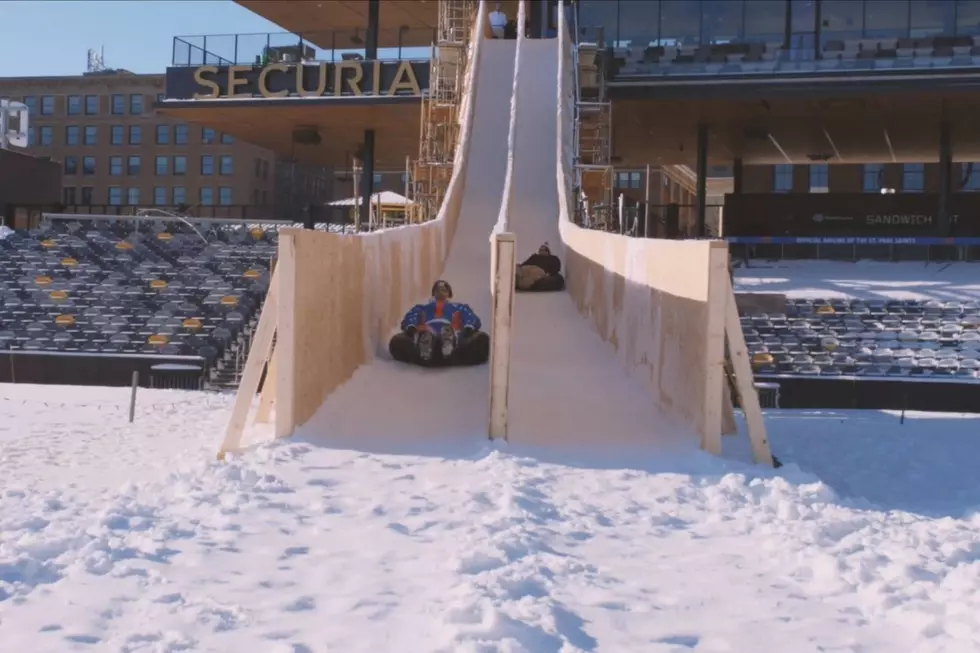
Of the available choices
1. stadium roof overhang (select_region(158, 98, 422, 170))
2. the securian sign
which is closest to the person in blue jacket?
stadium roof overhang (select_region(158, 98, 422, 170))

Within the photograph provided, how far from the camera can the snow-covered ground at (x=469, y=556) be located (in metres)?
5.47

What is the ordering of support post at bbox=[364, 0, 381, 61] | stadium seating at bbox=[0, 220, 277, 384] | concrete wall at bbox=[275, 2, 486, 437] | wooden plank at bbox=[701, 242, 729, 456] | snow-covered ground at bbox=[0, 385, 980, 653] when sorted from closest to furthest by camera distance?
snow-covered ground at bbox=[0, 385, 980, 653] → wooden plank at bbox=[701, 242, 729, 456] → concrete wall at bbox=[275, 2, 486, 437] → stadium seating at bbox=[0, 220, 277, 384] → support post at bbox=[364, 0, 381, 61]

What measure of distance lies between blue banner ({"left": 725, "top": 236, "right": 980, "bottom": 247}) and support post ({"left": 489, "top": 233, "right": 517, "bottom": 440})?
2328 centimetres

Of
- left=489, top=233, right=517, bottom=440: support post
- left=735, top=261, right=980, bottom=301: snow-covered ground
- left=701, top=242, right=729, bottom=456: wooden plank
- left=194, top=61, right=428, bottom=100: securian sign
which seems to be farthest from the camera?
left=194, top=61, right=428, bottom=100: securian sign

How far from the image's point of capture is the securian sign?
1340 inches

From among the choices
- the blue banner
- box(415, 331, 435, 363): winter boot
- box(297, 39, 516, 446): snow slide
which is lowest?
box(297, 39, 516, 446): snow slide

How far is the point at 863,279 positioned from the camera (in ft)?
99.6

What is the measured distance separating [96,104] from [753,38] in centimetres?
7612

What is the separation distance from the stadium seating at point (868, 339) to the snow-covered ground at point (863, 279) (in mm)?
960

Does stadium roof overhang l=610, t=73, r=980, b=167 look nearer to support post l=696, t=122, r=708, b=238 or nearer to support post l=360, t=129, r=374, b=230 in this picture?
support post l=696, t=122, r=708, b=238

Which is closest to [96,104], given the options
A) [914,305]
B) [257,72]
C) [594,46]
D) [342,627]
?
[257,72]

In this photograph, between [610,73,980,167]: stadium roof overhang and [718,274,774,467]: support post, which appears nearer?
[718,274,774,467]: support post

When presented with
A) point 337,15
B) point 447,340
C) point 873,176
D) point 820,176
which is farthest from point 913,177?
point 447,340

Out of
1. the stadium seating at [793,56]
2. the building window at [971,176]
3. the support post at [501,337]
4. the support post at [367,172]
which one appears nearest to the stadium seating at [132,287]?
the support post at [367,172]
